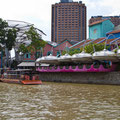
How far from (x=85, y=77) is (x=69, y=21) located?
11608cm

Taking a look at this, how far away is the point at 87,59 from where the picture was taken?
37781 mm

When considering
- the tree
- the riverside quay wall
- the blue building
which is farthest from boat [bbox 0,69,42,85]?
the blue building

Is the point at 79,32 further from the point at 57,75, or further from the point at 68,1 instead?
the point at 57,75

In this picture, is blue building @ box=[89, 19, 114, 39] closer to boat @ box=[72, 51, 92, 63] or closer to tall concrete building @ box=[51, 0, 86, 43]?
boat @ box=[72, 51, 92, 63]

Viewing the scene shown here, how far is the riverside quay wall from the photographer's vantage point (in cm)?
3303

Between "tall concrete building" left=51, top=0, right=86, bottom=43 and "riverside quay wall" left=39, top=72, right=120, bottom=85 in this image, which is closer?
"riverside quay wall" left=39, top=72, right=120, bottom=85

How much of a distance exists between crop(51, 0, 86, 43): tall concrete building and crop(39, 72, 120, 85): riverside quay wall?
107114 mm

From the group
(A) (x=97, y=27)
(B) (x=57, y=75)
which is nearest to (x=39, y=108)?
(B) (x=57, y=75)

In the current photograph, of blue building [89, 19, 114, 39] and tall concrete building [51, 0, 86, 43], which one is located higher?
tall concrete building [51, 0, 86, 43]

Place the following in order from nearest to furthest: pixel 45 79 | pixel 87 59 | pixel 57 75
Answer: pixel 87 59, pixel 57 75, pixel 45 79

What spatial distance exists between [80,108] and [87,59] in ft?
83.5

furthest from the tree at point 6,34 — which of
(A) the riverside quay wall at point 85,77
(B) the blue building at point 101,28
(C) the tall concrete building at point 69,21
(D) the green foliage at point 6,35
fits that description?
(C) the tall concrete building at point 69,21

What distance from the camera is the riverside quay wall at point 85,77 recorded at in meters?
33.0

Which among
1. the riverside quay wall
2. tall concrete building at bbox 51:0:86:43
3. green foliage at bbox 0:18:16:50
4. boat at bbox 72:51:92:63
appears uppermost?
tall concrete building at bbox 51:0:86:43
